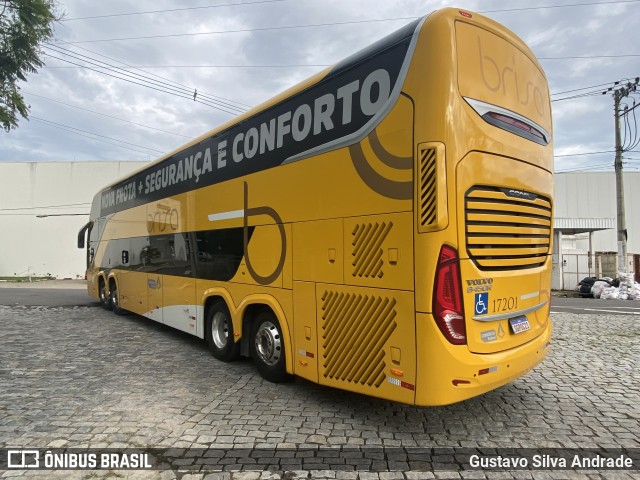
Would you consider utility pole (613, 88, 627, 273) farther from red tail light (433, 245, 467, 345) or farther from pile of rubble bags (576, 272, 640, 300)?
red tail light (433, 245, 467, 345)

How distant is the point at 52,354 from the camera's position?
23.2ft

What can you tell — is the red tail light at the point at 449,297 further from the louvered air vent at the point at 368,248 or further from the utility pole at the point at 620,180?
the utility pole at the point at 620,180

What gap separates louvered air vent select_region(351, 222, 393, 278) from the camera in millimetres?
3818

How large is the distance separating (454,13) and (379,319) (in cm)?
280

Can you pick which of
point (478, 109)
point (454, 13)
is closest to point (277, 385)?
point (478, 109)

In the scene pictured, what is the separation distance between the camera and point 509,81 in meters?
4.07

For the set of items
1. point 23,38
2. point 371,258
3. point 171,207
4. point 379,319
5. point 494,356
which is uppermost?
point 23,38

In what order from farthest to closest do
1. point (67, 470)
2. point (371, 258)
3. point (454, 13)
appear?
point (371, 258), point (454, 13), point (67, 470)

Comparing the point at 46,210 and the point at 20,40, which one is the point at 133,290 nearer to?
the point at 20,40

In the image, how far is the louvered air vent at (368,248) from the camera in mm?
3818

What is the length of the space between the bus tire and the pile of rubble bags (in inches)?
809

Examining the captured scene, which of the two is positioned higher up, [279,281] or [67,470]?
[279,281]

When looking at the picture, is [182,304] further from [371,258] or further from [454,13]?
[454,13]

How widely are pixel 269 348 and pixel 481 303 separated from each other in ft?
9.29
